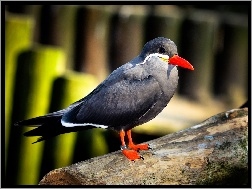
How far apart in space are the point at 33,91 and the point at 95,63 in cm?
119

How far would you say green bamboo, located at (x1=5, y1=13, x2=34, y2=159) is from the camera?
6.52 metres

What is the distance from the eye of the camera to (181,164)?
4199mm

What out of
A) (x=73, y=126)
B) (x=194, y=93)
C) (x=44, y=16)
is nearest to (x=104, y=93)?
(x=73, y=126)

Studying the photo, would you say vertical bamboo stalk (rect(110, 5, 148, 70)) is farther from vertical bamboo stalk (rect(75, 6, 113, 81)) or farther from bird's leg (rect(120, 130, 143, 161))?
bird's leg (rect(120, 130, 143, 161))

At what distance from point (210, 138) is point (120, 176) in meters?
0.69

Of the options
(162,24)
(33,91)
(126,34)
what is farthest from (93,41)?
(33,91)

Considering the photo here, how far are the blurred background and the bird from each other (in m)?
1.25

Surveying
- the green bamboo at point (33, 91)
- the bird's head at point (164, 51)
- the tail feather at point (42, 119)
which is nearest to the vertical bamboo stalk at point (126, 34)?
the green bamboo at point (33, 91)

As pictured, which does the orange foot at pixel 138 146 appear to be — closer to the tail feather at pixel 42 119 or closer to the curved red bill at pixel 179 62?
the tail feather at pixel 42 119

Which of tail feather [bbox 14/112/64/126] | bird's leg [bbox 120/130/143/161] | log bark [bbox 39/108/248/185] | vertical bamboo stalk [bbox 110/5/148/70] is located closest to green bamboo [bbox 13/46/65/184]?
vertical bamboo stalk [bbox 110/5/148/70]

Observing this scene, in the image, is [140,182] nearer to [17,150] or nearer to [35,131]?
[35,131]

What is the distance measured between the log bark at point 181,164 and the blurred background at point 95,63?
97cm

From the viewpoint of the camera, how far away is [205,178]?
421cm

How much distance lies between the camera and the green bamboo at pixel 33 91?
6.33m
